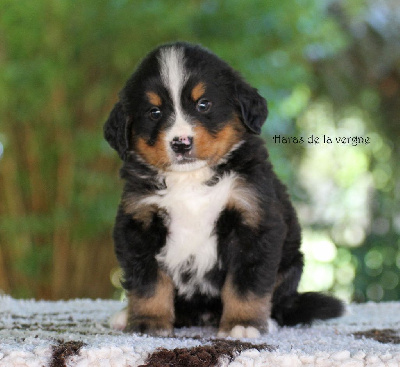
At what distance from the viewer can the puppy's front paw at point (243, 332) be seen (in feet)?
8.17

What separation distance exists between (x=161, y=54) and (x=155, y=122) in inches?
11.4

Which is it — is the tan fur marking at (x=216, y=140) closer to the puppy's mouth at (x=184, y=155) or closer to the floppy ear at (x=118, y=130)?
the puppy's mouth at (x=184, y=155)

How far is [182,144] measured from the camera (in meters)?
2.54

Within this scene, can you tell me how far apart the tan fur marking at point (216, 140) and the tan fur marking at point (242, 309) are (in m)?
0.51

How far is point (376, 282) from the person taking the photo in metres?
7.13

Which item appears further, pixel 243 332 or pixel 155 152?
pixel 155 152

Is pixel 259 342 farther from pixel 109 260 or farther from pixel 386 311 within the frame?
pixel 109 260

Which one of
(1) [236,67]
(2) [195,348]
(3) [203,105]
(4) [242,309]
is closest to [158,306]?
(4) [242,309]

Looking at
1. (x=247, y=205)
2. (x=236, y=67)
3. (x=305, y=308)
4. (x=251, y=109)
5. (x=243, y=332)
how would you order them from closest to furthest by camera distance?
(x=243, y=332), (x=247, y=205), (x=251, y=109), (x=305, y=308), (x=236, y=67)

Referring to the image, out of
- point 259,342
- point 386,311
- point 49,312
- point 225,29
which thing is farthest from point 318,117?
point 259,342

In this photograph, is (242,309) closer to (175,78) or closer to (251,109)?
(251,109)

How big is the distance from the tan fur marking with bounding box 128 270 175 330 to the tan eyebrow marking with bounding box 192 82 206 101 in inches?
29.6

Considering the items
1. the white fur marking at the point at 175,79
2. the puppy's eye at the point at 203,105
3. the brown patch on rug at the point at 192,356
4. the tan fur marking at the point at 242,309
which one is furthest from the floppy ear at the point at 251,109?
the brown patch on rug at the point at 192,356

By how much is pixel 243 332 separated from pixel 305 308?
0.61 meters
